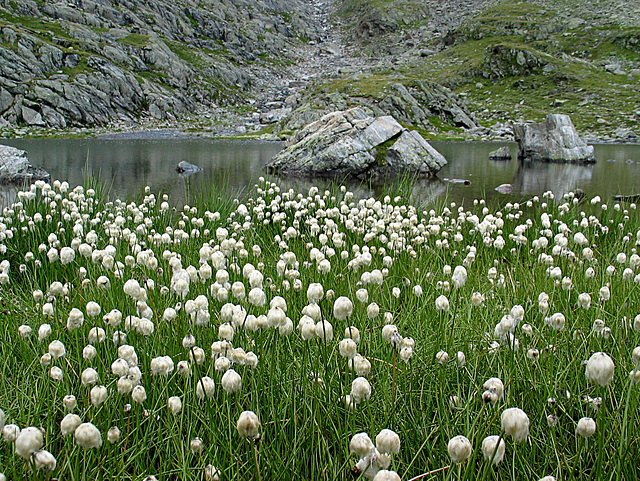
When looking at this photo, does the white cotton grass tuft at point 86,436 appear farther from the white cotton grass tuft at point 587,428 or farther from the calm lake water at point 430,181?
the calm lake water at point 430,181

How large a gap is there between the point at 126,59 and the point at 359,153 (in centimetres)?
7774

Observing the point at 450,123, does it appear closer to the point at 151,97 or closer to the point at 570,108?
the point at 570,108

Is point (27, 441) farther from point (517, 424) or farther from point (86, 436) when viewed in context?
point (517, 424)

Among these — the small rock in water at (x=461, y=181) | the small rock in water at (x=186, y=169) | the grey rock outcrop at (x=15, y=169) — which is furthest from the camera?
the small rock in water at (x=186, y=169)

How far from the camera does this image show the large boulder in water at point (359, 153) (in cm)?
1733

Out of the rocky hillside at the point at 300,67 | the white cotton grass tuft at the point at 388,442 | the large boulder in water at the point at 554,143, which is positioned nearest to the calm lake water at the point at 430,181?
the large boulder in water at the point at 554,143

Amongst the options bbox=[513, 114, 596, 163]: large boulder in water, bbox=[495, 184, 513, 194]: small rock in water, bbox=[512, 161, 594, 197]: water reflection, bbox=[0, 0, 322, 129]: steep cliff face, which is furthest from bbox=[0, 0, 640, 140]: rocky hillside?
bbox=[495, 184, 513, 194]: small rock in water

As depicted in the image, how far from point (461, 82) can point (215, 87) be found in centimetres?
5020

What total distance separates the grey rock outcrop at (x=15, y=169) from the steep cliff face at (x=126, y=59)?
49.8m

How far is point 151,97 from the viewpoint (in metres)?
74.3

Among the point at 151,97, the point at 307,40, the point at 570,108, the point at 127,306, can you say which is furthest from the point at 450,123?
the point at 307,40

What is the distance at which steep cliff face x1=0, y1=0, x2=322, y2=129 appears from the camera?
6075cm

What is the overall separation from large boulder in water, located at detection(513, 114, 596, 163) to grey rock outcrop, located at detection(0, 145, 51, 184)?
25.4 m

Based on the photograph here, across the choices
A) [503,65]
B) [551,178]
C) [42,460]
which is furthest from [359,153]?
[503,65]
